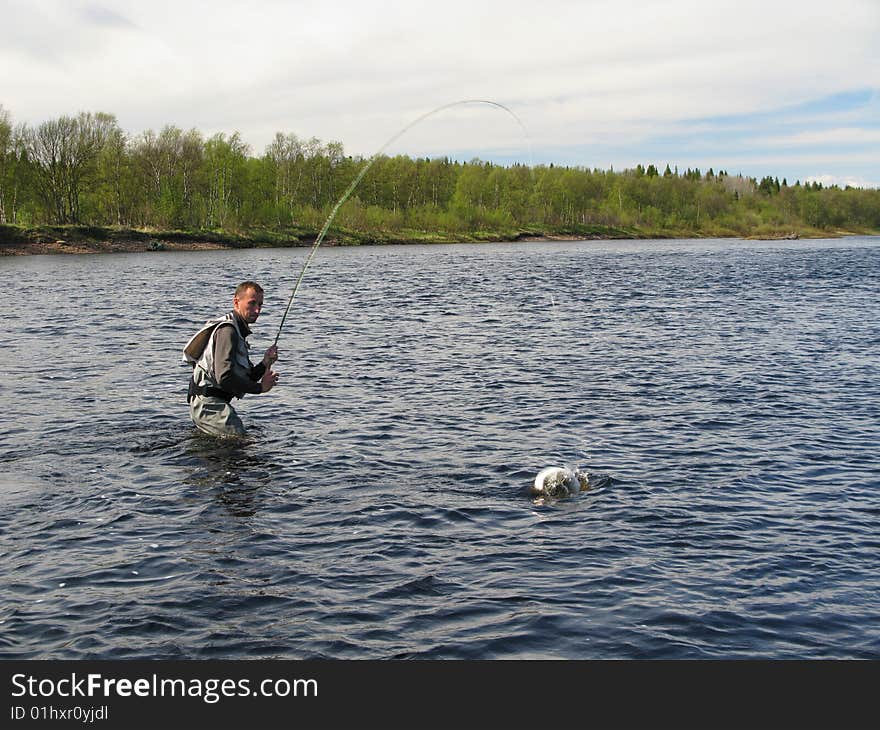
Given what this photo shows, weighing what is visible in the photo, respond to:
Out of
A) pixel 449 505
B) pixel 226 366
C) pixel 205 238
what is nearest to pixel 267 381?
pixel 226 366

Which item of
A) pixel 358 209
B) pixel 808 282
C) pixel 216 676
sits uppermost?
pixel 358 209

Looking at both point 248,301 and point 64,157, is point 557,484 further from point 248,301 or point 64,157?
point 64,157

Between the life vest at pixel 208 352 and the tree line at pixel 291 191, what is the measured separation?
79120 millimetres

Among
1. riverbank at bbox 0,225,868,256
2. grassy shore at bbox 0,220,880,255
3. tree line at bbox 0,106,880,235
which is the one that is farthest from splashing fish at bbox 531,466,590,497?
tree line at bbox 0,106,880,235

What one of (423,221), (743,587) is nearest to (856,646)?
(743,587)

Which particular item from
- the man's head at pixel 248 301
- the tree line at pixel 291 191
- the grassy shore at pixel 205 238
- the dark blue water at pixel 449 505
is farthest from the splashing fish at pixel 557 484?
the tree line at pixel 291 191

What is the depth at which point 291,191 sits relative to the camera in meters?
118

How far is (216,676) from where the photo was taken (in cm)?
639

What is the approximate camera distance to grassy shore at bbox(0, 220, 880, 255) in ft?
251

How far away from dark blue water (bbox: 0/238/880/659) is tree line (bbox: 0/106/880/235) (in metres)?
74.6

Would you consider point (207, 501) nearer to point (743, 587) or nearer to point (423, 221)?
point (743, 587)

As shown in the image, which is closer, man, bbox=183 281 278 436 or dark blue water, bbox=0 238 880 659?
dark blue water, bbox=0 238 880 659

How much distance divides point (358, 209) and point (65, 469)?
105089 millimetres

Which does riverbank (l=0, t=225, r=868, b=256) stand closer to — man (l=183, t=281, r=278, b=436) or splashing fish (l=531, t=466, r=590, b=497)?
man (l=183, t=281, r=278, b=436)
